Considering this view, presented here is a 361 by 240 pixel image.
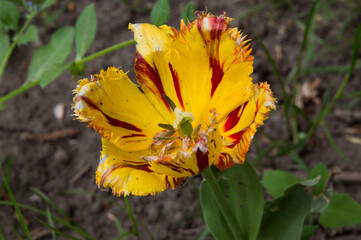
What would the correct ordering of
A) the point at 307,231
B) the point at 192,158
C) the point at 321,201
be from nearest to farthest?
the point at 192,158 < the point at 321,201 < the point at 307,231

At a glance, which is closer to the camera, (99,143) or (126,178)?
(126,178)

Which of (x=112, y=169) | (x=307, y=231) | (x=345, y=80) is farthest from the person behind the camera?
Result: (x=345, y=80)

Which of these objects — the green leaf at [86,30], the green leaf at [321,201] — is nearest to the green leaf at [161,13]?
the green leaf at [86,30]

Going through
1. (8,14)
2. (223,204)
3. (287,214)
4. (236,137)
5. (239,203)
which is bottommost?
(287,214)

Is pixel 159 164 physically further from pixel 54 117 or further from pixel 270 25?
pixel 270 25

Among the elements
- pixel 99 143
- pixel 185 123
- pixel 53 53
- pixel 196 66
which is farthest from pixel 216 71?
pixel 99 143

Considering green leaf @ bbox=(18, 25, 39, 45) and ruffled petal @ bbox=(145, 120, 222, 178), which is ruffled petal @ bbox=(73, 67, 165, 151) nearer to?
ruffled petal @ bbox=(145, 120, 222, 178)

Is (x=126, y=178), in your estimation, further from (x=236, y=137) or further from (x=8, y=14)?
(x=8, y=14)
